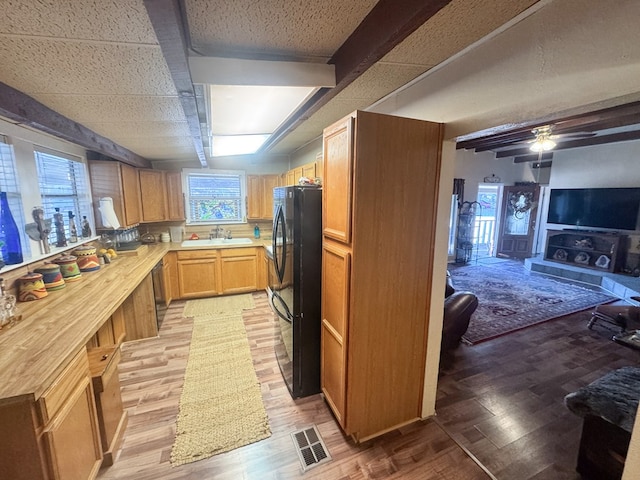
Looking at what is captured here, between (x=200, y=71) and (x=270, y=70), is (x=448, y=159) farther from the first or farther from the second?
(x=200, y=71)

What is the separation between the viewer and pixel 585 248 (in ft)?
19.3

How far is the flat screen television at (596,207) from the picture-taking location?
5168 millimetres

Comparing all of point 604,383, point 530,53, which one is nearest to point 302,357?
point 604,383

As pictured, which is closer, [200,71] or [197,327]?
[200,71]

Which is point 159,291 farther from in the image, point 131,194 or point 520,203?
point 520,203

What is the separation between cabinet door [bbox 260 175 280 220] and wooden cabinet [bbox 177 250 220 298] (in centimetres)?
112

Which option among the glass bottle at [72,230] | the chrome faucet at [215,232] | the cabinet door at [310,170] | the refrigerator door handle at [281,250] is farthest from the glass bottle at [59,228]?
the cabinet door at [310,170]

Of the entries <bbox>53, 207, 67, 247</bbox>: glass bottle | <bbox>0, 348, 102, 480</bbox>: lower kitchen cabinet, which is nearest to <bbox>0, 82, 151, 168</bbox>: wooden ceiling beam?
<bbox>53, 207, 67, 247</bbox>: glass bottle

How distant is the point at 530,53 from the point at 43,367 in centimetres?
250

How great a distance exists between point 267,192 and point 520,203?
6.64 meters

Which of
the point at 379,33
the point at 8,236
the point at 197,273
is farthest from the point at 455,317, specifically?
the point at 8,236

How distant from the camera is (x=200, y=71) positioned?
128cm

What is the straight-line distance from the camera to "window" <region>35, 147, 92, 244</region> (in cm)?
239

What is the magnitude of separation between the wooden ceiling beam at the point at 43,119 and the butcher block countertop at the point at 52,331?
1136 millimetres
